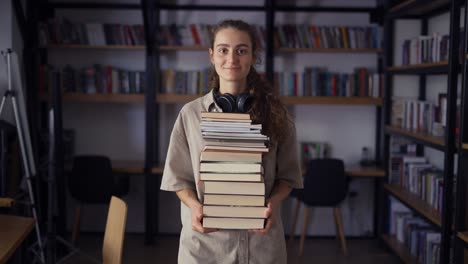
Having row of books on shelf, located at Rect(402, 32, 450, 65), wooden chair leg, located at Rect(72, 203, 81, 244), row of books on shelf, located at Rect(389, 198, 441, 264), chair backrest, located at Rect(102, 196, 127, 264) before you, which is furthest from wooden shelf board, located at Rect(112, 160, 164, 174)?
chair backrest, located at Rect(102, 196, 127, 264)

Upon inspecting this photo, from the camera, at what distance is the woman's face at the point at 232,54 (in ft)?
5.26

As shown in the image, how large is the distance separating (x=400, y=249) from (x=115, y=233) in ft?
9.97

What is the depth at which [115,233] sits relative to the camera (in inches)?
85.9

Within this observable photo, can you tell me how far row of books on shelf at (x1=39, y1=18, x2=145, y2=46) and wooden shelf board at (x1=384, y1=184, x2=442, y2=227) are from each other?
8.53 feet

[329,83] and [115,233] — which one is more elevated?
[329,83]

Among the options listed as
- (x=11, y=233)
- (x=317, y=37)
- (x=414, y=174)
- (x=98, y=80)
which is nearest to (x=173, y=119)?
(x=98, y=80)

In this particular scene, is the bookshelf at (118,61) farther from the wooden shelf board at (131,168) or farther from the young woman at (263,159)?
the young woman at (263,159)

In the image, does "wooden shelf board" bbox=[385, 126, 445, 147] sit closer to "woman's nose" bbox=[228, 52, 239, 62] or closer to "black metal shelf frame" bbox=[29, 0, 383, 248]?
"black metal shelf frame" bbox=[29, 0, 383, 248]

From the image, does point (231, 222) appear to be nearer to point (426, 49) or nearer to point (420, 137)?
point (420, 137)

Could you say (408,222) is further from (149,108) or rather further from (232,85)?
(232,85)

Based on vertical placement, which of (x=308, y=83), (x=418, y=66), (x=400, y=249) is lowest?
(x=400, y=249)

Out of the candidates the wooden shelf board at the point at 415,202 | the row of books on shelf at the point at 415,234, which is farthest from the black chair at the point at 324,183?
the row of books on shelf at the point at 415,234

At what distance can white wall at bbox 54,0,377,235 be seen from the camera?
17.3ft

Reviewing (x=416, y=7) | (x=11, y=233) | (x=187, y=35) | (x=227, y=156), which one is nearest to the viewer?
(x=227, y=156)
